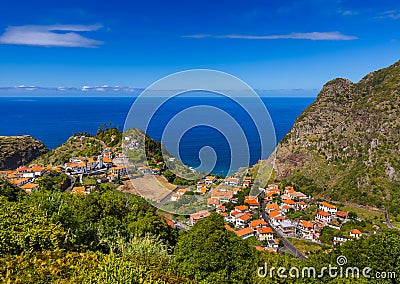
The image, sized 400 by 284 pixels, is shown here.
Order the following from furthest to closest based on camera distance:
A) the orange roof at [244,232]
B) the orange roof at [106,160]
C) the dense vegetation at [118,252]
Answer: the orange roof at [106,160], the orange roof at [244,232], the dense vegetation at [118,252]

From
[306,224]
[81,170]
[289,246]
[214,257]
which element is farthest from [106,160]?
[214,257]

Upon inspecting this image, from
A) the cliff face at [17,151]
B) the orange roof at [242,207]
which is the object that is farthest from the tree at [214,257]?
the cliff face at [17,151]

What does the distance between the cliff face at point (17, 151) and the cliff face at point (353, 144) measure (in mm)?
32236

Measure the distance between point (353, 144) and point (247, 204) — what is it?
18.7m

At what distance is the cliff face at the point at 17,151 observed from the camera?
1515 inches

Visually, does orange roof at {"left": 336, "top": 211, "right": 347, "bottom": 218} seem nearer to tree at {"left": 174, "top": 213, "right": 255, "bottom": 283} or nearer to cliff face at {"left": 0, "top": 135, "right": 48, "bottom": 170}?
→ tree at {"left": 174, "top": 213, "right": 255, "bottom": 283}

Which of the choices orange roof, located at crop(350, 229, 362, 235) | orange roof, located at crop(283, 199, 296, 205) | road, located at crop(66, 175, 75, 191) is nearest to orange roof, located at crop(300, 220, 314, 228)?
orange roof, located at crop(350, 229, 362, 235)

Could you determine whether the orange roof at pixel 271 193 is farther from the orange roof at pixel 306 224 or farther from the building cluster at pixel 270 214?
the orange roof at pixel 306 224

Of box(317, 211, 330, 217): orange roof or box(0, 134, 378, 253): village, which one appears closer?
box(0, 134, 378, 253): village

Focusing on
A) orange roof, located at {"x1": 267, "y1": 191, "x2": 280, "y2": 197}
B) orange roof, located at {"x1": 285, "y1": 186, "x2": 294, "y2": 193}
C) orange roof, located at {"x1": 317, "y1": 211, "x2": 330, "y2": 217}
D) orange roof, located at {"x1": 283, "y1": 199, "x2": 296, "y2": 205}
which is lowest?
orange roof, located at {"x1": 317, "y1": 211, "x2": 330, "y2": 217}

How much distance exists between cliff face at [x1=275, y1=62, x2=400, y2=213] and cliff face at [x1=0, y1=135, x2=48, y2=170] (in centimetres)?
3224

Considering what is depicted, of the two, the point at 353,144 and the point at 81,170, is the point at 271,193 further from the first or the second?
the point at 81,170

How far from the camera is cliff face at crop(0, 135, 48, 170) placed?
→ 38.5 m

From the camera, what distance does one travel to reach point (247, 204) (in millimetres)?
26891
